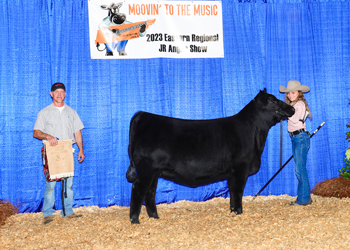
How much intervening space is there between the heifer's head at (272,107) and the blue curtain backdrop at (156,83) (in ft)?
3.05

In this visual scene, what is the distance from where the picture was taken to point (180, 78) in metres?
4.95

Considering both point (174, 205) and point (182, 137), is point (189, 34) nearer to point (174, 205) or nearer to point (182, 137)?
point (182, 137)

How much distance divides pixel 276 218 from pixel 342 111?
2.48m

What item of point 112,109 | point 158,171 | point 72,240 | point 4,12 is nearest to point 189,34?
point 112,109

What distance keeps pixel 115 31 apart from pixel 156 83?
91 cm

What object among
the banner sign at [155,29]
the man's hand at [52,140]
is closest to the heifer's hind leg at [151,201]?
the man's hand at [52,140]

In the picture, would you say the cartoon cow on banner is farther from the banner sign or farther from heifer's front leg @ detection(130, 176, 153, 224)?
heifer's front leg @ detection(130, 176, 153, 224)

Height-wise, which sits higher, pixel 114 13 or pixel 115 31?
pixel 114 13

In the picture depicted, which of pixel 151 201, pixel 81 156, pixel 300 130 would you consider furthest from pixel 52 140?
pixel 300 130

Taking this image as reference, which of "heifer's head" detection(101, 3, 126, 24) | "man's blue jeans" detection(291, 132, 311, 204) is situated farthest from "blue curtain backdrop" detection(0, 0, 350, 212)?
"man's blue jeans" detection(291, 132, 311, 204)

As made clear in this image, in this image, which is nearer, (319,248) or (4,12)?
(319,248)

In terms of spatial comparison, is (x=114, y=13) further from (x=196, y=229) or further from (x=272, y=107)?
(x=196, y=229)

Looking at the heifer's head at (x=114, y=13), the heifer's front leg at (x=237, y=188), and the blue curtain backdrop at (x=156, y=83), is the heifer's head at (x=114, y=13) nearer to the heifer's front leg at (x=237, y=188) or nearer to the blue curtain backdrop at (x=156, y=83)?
the blue curtain backdrop at (x=156, y=83)

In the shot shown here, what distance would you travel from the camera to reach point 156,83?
16.0 ft
